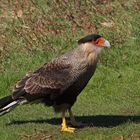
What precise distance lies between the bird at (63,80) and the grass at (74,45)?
52 centimetres

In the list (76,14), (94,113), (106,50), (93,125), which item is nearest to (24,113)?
(94,113)

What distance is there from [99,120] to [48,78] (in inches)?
61.7

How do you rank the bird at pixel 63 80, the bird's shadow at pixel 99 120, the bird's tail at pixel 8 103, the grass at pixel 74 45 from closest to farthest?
1. the bird at pixel 63 80
2. the bird's tail at pixel 8 103
3. the bird's shadow at pixel 99 120
4. the grass at pixel 74 45

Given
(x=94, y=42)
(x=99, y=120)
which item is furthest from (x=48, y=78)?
(x=99, y=120)

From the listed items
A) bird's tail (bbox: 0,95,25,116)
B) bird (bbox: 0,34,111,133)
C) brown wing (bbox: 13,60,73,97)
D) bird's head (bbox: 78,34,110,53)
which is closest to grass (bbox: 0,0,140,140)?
bird's tail (bbox: 0,95,25,116)

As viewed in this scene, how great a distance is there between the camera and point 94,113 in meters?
11.6

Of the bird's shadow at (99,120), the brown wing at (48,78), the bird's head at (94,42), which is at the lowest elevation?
the bird's shadow at (99,120)

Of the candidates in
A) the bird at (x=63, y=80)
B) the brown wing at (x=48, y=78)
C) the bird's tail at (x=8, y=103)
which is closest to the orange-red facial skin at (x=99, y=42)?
the bird at (x=63, y=80)

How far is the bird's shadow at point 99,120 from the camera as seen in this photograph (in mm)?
9953

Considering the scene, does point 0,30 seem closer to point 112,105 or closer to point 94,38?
point 112,105

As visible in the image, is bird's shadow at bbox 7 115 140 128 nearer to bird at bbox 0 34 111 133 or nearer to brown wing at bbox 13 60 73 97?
bird at bbox 0 34 111 133

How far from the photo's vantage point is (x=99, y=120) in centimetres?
1045

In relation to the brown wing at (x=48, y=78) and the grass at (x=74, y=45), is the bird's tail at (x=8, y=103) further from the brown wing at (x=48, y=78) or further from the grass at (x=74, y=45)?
the grass at (x=74, y=45)

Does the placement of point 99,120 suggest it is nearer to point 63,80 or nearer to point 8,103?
point 63,80
